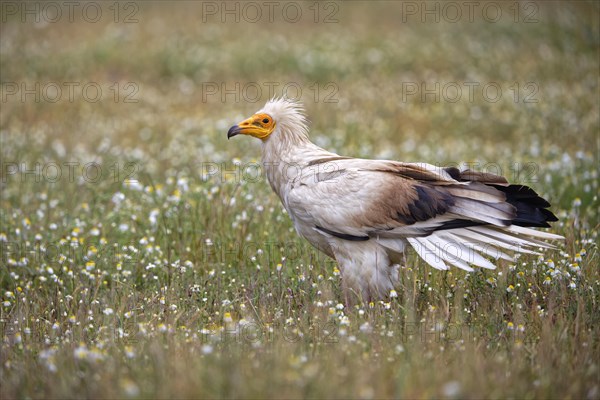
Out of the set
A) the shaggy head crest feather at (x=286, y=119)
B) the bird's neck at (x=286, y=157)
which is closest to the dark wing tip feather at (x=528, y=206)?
the bird's neck at (x=286, y=157)

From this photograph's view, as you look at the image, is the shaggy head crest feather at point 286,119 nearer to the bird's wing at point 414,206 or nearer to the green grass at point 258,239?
the bird's wing at point 414,206

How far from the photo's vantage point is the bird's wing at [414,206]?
16.0ft

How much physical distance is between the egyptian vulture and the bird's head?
43 centimetres

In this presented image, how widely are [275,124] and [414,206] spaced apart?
1.38 meters

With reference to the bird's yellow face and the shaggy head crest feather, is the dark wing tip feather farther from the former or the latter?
the bird's yellow face

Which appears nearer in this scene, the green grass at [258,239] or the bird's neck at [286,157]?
the green grass at [258,239]

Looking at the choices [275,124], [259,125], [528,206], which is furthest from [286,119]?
[528,206]

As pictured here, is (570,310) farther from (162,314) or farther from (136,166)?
(136,166)

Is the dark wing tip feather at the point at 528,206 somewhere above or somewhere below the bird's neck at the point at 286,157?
below

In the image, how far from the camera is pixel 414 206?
4918mm

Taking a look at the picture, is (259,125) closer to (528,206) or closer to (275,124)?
(275,124)

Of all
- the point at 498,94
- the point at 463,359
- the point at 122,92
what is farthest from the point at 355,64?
the point at 463,359

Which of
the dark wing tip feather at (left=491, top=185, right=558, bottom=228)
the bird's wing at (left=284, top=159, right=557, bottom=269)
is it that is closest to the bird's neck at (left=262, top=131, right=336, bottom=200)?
the bird's wing at (left=284, top=159, right=557, bottom=269)

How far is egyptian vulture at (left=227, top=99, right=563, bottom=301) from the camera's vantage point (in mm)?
4867
